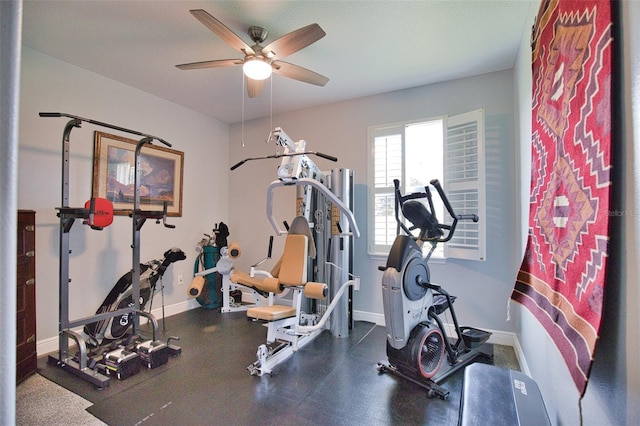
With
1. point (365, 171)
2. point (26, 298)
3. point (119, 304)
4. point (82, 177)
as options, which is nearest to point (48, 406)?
point (26, 298)

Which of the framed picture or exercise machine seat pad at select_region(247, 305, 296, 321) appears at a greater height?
the framed picture

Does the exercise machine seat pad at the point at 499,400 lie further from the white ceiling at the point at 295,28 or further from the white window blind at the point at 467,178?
the white ceiling at the point at 295,28

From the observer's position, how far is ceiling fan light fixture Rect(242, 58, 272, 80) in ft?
7.25

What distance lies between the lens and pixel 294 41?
201 cm

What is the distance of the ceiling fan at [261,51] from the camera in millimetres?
1889

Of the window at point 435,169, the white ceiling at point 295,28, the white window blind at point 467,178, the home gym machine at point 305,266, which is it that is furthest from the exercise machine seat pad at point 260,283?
the white ceiling at point 295,28

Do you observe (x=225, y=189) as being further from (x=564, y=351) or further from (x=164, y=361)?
(x=564, y=351)

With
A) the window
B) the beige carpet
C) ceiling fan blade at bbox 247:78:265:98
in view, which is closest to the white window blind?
the window

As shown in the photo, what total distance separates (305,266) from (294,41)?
6.04 ft

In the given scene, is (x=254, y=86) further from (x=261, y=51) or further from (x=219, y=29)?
(x=219, y=29)

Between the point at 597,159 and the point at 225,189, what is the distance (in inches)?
178

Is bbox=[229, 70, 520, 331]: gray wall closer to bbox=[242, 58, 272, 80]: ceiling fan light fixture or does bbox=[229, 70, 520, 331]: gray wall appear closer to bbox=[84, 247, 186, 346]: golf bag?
bbox=[84, 247, 186, 346]: golf bag

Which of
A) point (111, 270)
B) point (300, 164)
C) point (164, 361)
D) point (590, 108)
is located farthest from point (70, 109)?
point (590, 108)

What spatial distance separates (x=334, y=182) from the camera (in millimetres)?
3393
